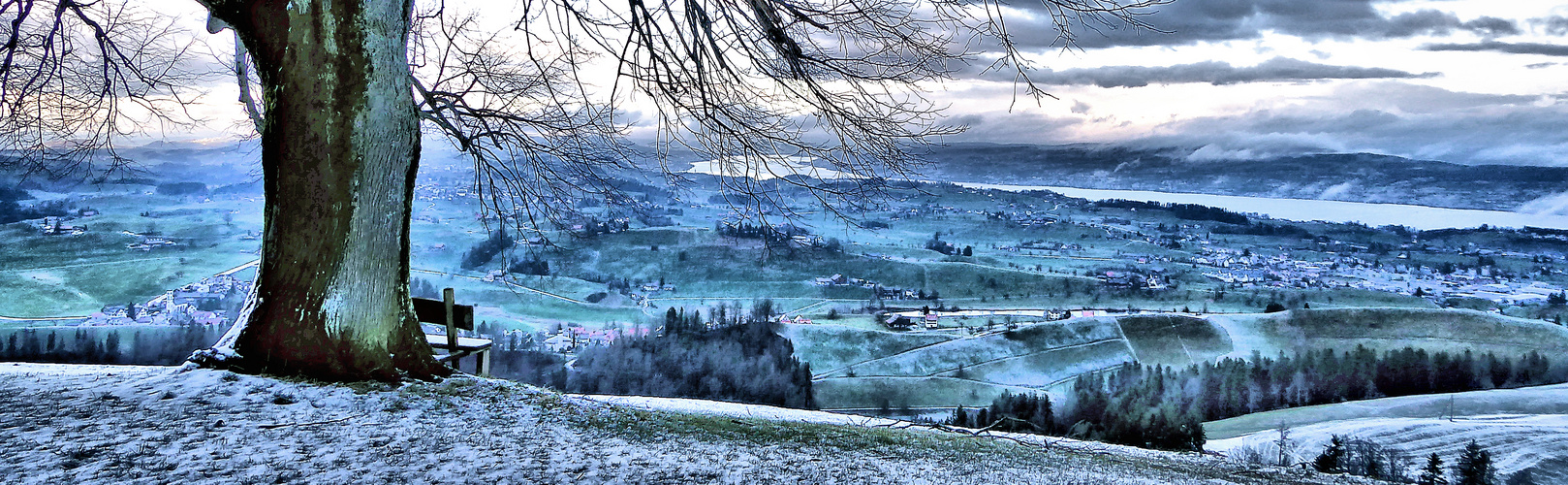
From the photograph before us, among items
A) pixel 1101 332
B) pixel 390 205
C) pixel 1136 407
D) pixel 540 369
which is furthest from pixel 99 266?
pixel 1101 332

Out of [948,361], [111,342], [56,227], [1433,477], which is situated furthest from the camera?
[948,361]

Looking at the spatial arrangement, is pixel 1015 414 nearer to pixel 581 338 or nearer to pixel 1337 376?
pixel 1337 376

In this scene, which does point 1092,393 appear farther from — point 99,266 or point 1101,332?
point 99,266

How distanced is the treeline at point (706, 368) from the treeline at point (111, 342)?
76.3 ft

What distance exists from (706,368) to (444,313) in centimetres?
5914

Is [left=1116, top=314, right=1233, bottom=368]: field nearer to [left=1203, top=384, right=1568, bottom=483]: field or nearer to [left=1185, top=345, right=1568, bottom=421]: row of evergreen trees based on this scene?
[left=1185, top=345, right=1568, bottom=421]: row of evergreen trees

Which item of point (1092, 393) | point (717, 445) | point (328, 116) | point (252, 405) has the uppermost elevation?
point (328, 116)

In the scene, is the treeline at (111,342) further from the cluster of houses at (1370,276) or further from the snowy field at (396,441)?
the cluster of houses at (1370,276)

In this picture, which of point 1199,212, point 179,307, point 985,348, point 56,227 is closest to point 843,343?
point 985,348

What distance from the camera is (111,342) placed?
46.5 metres

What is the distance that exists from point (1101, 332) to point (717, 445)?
75.2m

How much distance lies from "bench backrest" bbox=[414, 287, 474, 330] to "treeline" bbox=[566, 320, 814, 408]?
49859 millimetres

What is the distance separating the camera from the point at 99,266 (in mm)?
64500

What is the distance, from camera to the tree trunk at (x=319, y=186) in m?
6.59
